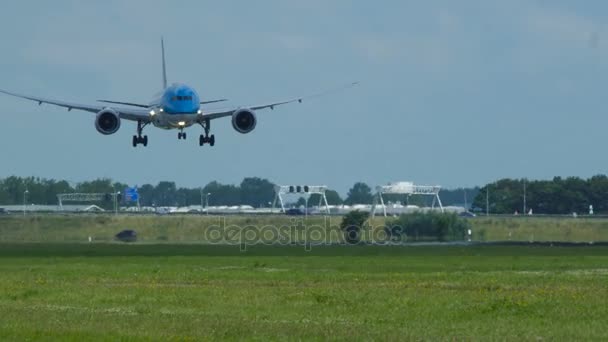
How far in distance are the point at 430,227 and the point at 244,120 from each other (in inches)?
1851

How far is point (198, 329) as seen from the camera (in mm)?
40812

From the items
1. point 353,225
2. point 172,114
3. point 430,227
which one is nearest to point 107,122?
point 172,114

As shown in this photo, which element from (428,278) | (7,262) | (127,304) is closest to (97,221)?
(7,262)

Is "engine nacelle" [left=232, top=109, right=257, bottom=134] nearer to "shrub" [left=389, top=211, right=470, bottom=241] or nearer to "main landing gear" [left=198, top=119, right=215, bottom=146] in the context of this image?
"main landing gear" [left=198, top=119, right=215, bottom=146]

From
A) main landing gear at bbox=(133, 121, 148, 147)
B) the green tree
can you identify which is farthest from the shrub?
main landing gear at bbox=(133, 121, 148, 147)

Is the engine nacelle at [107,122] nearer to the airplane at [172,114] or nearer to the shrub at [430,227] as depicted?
the airplane at [172,114]

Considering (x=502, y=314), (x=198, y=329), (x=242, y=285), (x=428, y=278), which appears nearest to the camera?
(x=198, y=329)

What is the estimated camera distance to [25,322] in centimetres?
4325

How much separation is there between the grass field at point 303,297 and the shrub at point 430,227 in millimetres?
44950

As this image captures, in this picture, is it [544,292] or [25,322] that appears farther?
[544,292]

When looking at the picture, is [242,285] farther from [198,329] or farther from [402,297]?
[198,329]

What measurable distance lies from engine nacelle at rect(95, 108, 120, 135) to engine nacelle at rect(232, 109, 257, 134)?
7.14 metres

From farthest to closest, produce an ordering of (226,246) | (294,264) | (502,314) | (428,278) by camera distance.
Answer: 1. (226,246)
2. (294,264)
3. (428,278)
4. (502,314)

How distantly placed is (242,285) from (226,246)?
49789 mm
